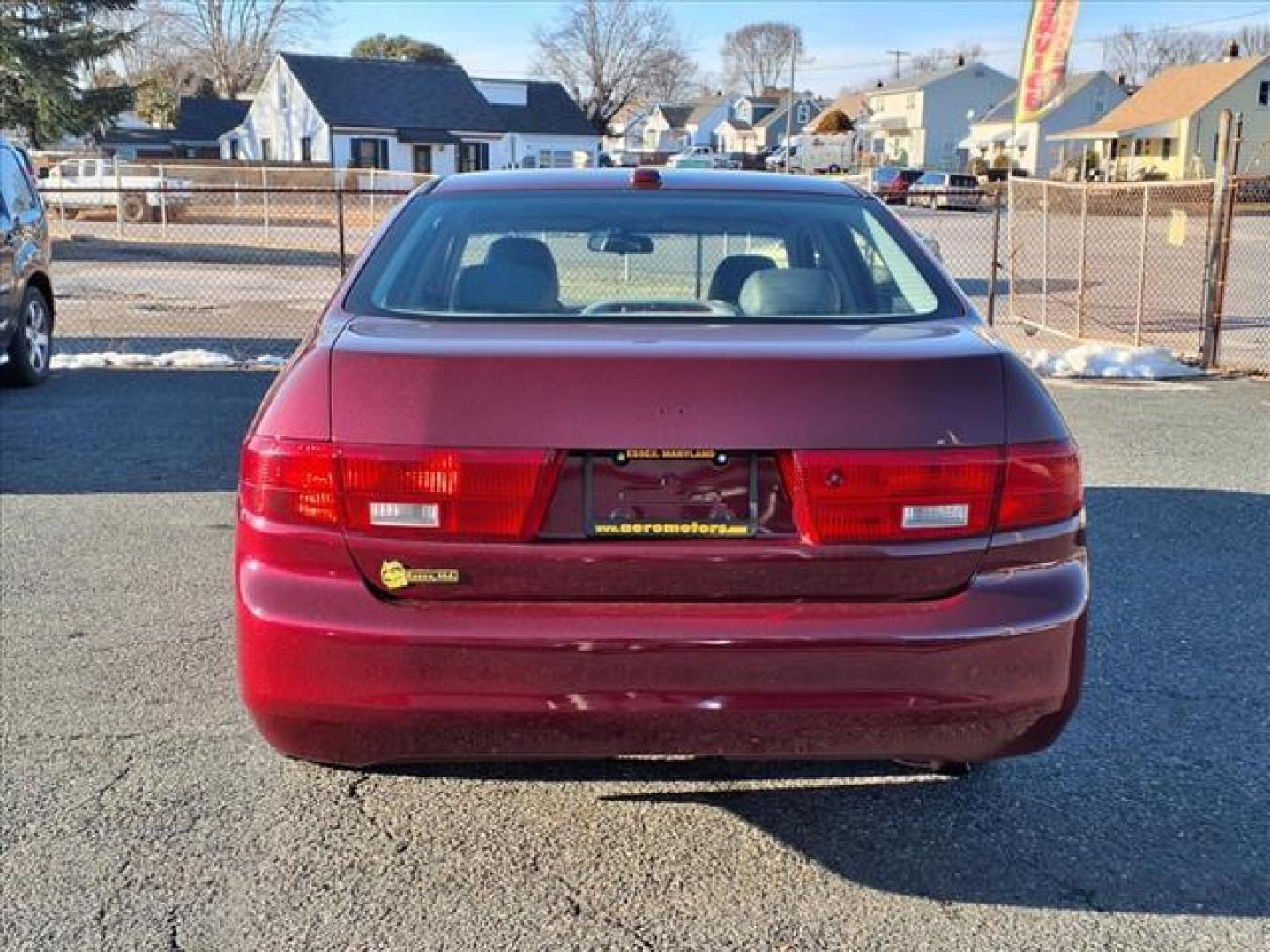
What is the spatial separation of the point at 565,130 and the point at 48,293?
5606cm

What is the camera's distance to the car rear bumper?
8.36 ft

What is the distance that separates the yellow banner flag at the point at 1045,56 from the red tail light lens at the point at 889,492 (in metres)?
30.4

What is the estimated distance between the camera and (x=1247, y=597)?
496cm

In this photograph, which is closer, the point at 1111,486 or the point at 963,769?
the point at 963,769

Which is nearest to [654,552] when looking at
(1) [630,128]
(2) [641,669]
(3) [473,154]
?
(2) [641,669]

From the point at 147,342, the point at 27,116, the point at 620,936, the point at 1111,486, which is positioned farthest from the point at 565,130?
the point at 620,936

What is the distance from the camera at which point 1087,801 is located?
3352 millimetres

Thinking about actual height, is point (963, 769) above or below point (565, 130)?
below

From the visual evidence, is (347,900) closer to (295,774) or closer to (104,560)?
(295,774)

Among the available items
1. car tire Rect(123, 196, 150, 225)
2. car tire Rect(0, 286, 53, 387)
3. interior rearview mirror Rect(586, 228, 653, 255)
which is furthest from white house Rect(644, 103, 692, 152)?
interior rearview mirror Rect(586, 228, 653, 255)

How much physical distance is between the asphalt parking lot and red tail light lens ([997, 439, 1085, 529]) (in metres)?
0.93

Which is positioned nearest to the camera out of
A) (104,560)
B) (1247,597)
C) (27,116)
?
(1247,597)

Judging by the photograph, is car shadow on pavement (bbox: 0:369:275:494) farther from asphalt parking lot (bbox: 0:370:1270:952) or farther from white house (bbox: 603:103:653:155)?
white house (bbox: 603:103:653:155)

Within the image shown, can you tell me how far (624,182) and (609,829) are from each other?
1.90 meters
